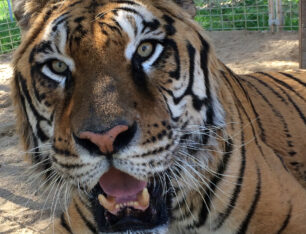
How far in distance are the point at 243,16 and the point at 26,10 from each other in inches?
185

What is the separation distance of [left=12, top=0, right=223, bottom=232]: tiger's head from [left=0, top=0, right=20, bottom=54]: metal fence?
15.9 feet

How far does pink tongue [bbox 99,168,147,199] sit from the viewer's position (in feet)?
4.94

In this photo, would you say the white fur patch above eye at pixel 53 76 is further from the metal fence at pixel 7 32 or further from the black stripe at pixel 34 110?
the metal fence at pixel 7 32

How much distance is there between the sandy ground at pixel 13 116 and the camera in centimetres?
254

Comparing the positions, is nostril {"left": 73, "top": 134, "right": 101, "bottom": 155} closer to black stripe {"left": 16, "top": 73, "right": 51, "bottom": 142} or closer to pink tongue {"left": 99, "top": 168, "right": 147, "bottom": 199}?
pink tongue {"left": 99, "top": 168, "right": 147, "bottom": 199}

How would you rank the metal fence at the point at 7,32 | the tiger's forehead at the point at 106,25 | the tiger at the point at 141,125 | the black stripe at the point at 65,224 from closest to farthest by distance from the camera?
1. the tiger at the point at 141,125
2. the tiger's forehead at the point at 106,25
3. the black stripe at the point at 65,224
4. the metal fence at the point at 7,32

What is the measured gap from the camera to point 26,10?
73.6 inches

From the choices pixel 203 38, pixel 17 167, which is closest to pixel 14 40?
pixel 17 167

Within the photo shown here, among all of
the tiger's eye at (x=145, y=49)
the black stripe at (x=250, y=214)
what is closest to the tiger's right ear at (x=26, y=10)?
the tiger's eye at (x=145, y=49)

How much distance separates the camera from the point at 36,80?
5.58 ft

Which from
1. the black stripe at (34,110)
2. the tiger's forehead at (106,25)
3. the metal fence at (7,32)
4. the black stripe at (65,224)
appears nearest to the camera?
the tiger's forehead at (106,25)

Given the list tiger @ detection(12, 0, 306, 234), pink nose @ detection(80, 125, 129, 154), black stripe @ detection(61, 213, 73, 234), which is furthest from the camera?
black stripe @ detection(61, 213, 73, 234)

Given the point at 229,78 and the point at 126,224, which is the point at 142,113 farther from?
the point at 229,78

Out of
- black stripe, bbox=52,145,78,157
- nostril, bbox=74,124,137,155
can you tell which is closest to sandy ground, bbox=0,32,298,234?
black stripe, bbox=52,145,78,157
